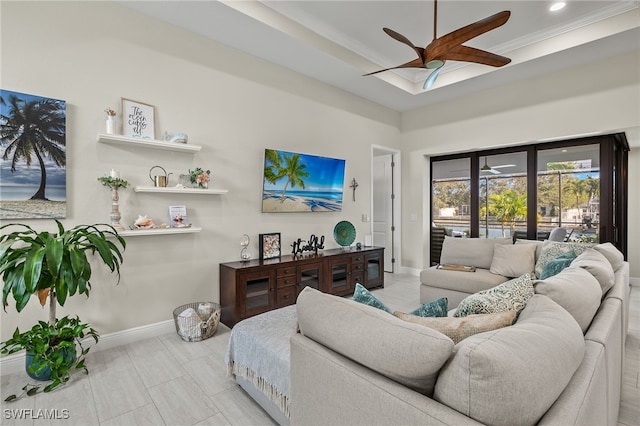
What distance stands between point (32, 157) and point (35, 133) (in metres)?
0.19

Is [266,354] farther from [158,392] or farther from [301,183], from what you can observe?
[301,183]

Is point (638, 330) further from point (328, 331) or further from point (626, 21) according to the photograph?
point (328, 331)

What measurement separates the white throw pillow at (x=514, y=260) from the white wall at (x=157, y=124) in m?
2.44

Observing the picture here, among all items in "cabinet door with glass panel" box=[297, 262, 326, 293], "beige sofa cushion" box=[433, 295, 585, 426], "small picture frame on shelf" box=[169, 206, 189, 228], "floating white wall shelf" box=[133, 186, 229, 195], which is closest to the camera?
"beige sofa cushion" box=[433, 295, 585, 426]

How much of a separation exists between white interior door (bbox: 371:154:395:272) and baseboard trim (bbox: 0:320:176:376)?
4.19 metres

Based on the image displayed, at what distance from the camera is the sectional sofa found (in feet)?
2.84

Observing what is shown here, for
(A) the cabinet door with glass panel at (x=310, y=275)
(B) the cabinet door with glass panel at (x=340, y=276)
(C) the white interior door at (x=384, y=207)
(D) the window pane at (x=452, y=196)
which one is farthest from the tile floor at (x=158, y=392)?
(C) the white interior door at (x=384, y=207)

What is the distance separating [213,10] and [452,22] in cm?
264

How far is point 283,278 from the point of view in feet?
12.3

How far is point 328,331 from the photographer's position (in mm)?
1291

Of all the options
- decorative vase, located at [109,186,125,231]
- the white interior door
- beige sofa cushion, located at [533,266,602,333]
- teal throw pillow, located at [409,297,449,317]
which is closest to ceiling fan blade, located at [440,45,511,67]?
beige sofa cushion, located at [533,266,602,333]

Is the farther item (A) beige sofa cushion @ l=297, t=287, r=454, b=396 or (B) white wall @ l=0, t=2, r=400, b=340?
(B) white wall @ l=0, t=2, r=400, b=340

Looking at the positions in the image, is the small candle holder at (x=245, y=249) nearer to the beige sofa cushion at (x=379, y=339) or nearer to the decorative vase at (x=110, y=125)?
the decorative vase at (x=110, y=125)

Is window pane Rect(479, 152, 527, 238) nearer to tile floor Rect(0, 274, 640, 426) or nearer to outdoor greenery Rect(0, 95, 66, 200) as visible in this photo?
tile floor Rect(0, 274, 640, 426)
